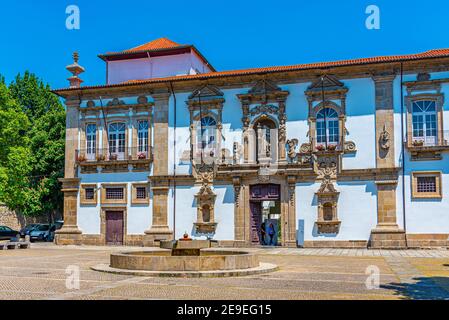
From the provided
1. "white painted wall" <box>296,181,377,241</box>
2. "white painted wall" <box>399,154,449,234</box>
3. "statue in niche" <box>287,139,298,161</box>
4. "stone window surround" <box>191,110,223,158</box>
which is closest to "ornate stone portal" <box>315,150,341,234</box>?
"white painted wall" <box>296,181,377,241</box>

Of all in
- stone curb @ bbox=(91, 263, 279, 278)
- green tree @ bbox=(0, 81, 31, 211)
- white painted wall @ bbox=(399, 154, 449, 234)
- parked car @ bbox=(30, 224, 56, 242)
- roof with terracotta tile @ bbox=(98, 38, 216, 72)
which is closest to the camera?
stone curb @ bbox=(91, 263, 279, 278)

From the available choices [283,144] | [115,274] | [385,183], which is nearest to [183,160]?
[283,144]

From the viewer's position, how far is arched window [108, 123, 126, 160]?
32.8m

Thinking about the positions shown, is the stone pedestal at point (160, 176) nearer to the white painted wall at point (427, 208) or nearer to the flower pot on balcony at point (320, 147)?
the flower pot on balcony at point (320, 147)

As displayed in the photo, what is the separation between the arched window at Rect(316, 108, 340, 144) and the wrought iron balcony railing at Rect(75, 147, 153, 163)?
938 cm

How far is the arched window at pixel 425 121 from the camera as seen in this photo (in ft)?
91.2

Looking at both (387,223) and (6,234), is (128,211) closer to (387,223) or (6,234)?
(6,234)

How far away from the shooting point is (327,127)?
29.5 metres

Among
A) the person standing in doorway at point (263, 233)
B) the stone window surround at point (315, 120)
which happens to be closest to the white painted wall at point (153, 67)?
the stone window surround at point (315, 120)

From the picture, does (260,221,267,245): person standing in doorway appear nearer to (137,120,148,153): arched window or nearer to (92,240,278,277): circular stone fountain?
(137,120,148,153): arched window

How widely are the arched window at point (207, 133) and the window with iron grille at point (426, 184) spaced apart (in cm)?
1076

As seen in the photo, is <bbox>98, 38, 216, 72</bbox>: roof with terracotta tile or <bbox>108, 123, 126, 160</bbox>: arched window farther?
<bbox>98, 38, 216, 72</bbox>: roof with terracotta tile
